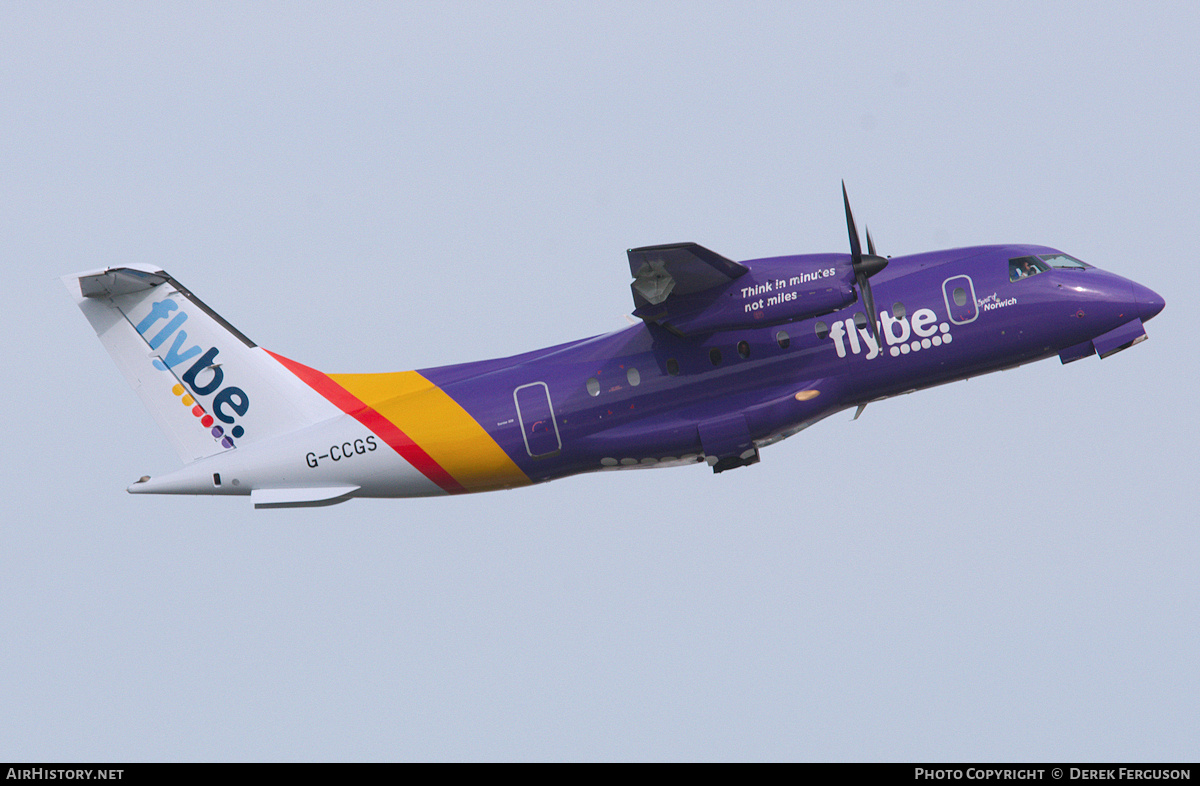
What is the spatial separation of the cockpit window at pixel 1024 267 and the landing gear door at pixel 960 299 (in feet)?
2.79

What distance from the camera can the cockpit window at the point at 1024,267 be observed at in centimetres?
2362

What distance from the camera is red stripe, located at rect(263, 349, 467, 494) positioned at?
77.7ft

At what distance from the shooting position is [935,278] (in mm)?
23531

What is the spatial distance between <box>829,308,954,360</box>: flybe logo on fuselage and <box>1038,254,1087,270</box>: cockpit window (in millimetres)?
2575

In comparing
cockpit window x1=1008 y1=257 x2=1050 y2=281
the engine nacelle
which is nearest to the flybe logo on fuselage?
the engine nacelle

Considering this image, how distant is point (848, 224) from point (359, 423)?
31.8 feet

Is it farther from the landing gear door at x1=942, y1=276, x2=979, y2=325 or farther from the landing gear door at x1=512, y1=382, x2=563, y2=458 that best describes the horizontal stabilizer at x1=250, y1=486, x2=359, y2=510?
the landing gear door at x1=942, y1=276, x2=979, y2=325

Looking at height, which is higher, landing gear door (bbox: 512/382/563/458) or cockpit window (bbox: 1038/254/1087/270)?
cockpit window (bbox: 1038/254/1087/270)

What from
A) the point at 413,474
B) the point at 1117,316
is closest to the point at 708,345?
the point at 413,474

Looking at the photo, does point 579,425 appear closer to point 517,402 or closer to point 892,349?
point 517,402

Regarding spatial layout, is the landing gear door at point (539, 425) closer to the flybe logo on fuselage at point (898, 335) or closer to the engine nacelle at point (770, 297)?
the engine nacelle at point (770, 297)

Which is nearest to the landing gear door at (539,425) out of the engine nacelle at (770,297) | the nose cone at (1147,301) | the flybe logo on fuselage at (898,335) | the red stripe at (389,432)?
the red stripe at (389,432)

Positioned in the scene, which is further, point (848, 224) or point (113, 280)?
point (113, 280)

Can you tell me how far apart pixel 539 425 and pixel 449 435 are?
169 centimetres
